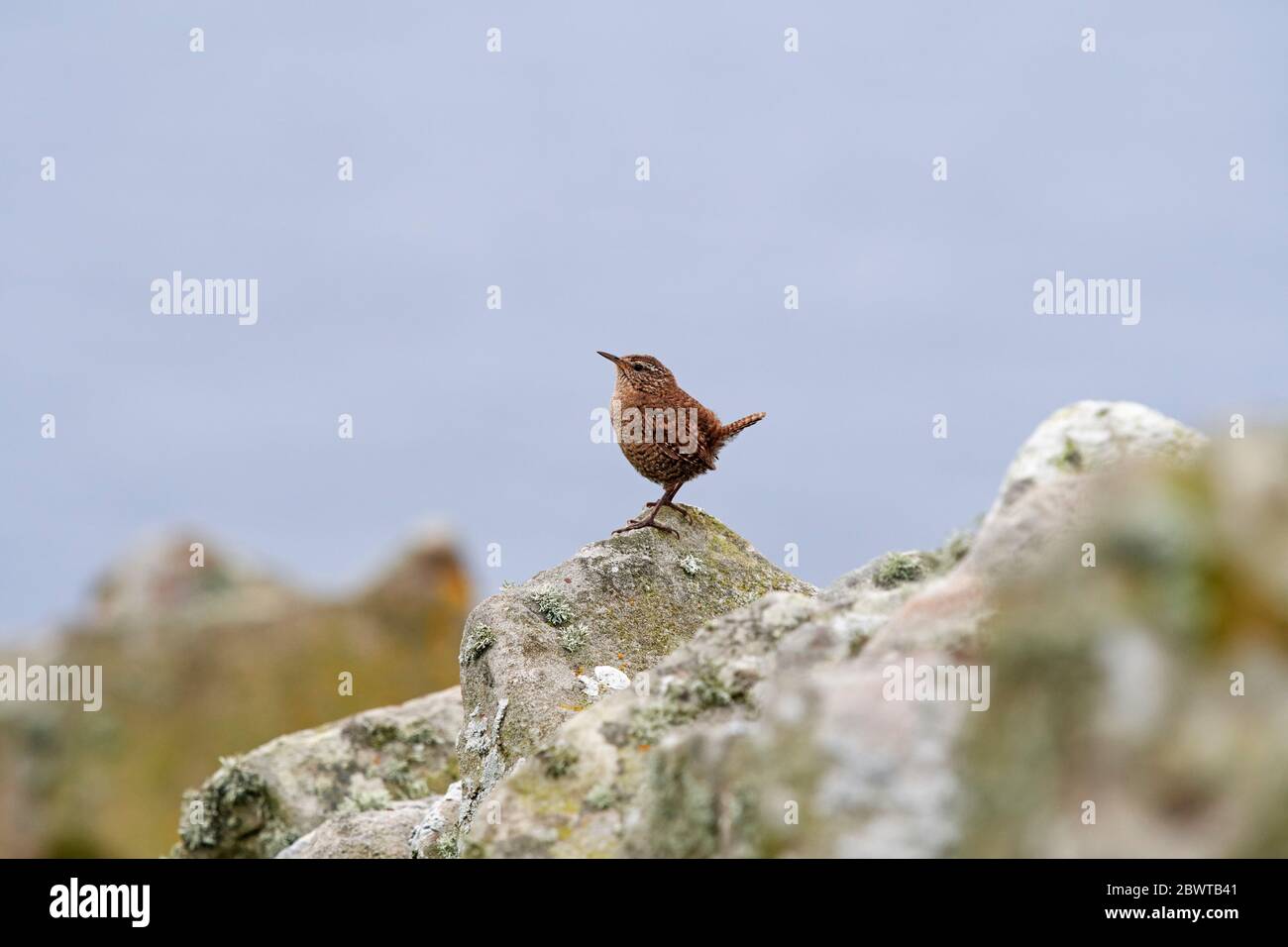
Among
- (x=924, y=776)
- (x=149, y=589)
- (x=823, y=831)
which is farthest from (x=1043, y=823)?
(x=149, y=589)

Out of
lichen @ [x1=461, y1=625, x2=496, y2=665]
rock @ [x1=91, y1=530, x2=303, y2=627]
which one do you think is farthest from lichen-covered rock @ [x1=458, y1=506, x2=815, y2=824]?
rock @ [x1=91, y1=530, x2=303, y2=627]

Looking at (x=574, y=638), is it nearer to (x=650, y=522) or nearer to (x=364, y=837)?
(x=650, y=522)

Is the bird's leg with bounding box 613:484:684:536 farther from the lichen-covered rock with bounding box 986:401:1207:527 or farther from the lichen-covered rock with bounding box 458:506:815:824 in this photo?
the lichen-covered rock with bounding box 986:401:1207:527

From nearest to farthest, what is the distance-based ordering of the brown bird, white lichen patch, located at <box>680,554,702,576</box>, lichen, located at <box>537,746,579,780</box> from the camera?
lichen, located at <box>537,746,579,780</box> < white lichen patch, located at <box>680,554,702,576</box> < the brown bird

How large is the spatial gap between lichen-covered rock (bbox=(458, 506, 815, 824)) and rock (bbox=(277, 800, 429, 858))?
67 cm

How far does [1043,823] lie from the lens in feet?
10.3

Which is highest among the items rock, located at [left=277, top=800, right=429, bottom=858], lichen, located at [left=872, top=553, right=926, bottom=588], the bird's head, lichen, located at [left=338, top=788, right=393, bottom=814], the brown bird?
the bird's head

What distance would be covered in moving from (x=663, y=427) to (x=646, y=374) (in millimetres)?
833

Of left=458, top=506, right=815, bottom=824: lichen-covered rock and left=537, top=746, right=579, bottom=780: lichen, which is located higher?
left=458, top=506, right=815, bottom=824: lichen-covered rock

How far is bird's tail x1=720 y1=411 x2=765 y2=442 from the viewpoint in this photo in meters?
11.9

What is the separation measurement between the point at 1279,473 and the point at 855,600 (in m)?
2.39

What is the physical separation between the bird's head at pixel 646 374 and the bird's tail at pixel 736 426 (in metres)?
0.65

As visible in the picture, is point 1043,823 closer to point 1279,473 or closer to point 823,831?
point 823,831

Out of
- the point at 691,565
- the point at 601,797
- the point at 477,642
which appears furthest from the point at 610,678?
the point at 601,797
